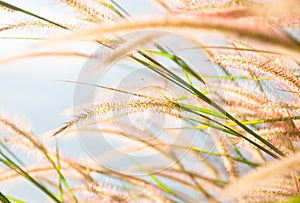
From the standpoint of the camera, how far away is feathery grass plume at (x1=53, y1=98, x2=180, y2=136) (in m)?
1.34

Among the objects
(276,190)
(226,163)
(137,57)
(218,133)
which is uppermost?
(137,57)

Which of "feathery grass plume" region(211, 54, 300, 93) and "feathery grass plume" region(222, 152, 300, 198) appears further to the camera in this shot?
"feathery grass plume" region(211, 54, 300, 93)

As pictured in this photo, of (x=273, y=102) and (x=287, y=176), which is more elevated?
(x=273, y=102)

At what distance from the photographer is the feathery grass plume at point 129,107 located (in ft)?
4.41

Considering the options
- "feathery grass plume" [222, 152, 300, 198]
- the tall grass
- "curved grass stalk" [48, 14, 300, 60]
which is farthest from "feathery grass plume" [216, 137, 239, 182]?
"curved grass stalk" [48, 14, 300, 60]

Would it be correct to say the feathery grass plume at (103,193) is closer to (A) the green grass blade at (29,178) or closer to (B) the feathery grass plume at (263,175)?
(A) the green grass blade at (29,178)

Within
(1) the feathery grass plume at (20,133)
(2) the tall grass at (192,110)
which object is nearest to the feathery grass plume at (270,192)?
(2) the tall grass at (192,110)

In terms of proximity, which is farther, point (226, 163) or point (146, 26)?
point (226, 163)

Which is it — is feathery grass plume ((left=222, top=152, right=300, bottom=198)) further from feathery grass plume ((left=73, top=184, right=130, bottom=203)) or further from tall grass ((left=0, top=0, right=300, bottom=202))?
feathery grass plume ((left=73, top=184, right=130, bottom=203))

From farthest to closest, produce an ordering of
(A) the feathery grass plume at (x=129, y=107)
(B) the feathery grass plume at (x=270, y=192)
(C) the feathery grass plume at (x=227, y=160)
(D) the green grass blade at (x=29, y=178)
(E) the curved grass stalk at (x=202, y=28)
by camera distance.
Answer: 1. (C) the feathery grass plume at (x=227, y=160)
2. (D) the green grass blade at (x=29, y=178)
3. (A) the feathery grass plume at (x=129, y=107)
4. (B) the feathery grass plume at (x=270, y=192)
5. (E) the curved grass stalk at (x=202, y=28)

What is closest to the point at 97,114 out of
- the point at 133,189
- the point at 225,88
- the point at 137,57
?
the point at 137,57

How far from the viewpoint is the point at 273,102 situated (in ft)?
5.18

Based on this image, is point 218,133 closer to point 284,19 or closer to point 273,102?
point 273,102

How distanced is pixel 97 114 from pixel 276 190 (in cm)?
49
